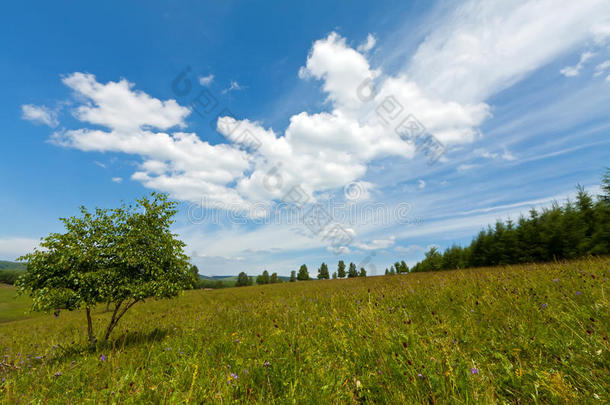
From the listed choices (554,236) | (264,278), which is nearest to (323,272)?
(264,278)

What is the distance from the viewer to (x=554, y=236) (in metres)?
24.0

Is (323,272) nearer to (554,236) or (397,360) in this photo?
(554,236)

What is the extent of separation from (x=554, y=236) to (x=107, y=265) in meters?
34.2

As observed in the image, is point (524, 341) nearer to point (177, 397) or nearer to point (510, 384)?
point (510, 384)

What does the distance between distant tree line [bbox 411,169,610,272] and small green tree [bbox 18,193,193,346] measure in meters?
19.1

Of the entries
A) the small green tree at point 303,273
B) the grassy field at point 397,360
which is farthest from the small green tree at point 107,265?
the small green tree at point 303,273

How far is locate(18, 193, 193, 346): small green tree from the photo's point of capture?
6.97m

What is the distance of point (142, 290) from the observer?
721 cm

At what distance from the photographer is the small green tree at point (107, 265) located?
6.97m

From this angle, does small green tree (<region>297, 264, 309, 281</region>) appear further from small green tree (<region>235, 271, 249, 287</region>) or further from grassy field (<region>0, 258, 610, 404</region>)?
grassy field (<region>0, 258, 610, 404</region>)

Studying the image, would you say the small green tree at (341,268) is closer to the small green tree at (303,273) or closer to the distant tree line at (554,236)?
the small green tree at (303,273)

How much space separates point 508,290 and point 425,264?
183 ft

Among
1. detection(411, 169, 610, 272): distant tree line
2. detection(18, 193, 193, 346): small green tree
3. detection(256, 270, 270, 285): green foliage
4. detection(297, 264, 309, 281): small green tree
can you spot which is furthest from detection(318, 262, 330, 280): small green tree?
detection(18, 193, 193, 346): small green tree

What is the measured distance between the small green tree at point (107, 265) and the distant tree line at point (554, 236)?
19106 millimetres
